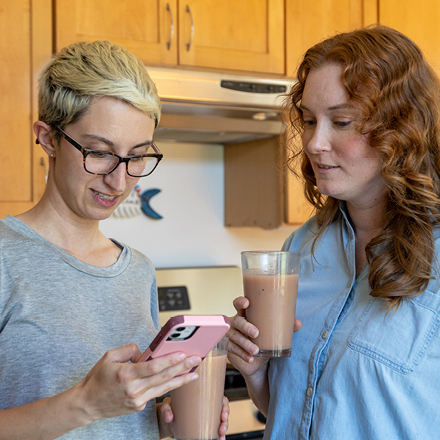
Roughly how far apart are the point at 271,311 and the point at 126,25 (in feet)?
5.03

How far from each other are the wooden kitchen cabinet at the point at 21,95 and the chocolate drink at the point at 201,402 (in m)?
1.33

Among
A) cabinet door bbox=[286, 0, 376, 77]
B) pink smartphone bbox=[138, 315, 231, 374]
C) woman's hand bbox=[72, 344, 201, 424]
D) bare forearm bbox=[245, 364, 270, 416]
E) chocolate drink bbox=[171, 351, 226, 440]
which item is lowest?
bare forearm bbox=[245, 364, 270, 416]

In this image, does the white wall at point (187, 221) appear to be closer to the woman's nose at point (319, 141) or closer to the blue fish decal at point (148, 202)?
the blue fish decal at point (148, 202)

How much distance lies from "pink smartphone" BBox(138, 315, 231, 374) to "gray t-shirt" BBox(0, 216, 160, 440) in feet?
0.87

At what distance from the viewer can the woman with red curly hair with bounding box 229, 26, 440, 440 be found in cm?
103

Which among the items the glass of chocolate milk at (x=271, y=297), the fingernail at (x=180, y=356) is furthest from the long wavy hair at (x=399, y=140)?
the fingernail at (x=180, y=356)

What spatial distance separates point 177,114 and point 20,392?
147cm

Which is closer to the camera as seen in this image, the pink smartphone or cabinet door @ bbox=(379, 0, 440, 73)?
the pink smartphone

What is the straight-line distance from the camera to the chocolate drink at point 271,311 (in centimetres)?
111

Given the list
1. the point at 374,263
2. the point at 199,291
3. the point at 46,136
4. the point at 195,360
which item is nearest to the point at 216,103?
the point at 199,291

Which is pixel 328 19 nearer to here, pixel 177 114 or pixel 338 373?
pixel 177 114

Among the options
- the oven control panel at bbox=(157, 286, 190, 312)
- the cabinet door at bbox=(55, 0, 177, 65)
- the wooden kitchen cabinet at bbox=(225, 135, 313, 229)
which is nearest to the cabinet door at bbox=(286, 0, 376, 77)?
the wooden kitchen cabinet at bbox=(225, 135, 313, 229)

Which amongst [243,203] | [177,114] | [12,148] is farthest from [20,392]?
[243,203]

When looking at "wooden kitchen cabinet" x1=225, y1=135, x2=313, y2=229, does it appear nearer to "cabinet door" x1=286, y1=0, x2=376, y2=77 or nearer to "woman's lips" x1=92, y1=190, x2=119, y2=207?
"cabinet door" x1=286, y1=0, x2=376, y2=77
